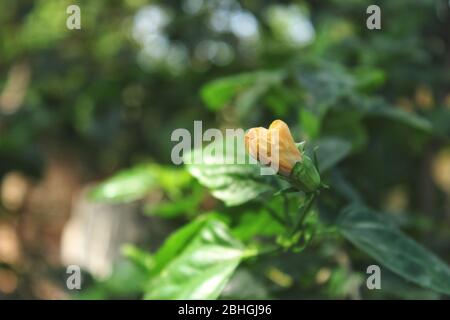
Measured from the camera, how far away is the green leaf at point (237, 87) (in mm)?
690

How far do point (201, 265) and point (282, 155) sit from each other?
0.48 feet

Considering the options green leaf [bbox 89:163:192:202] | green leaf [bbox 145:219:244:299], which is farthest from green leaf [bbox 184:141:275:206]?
green leaf [bbox 89:163:192:202]

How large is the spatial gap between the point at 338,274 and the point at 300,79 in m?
0.26

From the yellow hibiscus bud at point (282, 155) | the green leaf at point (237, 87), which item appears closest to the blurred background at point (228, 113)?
the green leaf at point (237, 87)

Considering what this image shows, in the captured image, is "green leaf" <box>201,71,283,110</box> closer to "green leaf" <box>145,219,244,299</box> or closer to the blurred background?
the blurred background

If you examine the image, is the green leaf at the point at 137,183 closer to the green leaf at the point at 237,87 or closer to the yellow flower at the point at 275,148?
the green leaf at the point at 237,87

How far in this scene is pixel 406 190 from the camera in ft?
3.66

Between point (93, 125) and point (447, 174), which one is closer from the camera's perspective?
point (93, 125)

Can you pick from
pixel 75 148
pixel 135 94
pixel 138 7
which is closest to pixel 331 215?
pixel 135 94

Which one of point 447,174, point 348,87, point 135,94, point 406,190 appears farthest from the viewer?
point 447,174

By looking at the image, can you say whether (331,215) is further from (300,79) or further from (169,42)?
(169,42)

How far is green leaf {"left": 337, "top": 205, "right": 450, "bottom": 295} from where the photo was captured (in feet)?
1.48

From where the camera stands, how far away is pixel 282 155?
0.39 metres

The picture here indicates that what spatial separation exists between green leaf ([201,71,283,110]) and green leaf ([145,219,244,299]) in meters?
0.22
